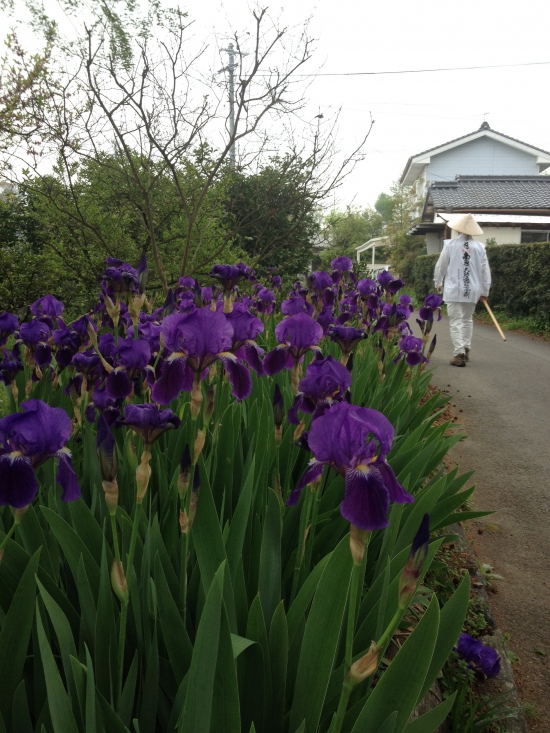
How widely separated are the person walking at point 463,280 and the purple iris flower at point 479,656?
5.88 meters

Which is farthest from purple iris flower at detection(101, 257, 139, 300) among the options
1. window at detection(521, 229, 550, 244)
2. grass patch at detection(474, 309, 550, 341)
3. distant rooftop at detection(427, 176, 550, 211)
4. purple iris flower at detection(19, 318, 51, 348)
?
window at detection(521, 229, 550, 244)

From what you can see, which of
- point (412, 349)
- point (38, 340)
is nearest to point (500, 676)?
point (412, 349)

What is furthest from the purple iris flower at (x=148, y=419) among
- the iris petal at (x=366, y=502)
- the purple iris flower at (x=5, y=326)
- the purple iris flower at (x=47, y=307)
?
the purple iris flower at (x=47, y=307)

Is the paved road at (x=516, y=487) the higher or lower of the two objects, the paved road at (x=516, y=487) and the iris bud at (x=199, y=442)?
the lower

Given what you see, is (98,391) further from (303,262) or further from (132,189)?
(303,262)

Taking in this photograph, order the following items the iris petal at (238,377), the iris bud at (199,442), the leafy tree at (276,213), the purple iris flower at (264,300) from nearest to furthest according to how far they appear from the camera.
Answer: the iris bud at (199,442) < the iris petal at (238,377) < the purple iris flower at (264,300) < the leafy tree at (276,213)

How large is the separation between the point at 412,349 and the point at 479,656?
1.86m

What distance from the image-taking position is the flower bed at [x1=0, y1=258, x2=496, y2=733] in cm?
92

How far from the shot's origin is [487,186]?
77.3 feet

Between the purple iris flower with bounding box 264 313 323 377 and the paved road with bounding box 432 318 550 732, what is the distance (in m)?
1.40

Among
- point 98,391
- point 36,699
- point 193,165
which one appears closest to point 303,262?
point 193,165

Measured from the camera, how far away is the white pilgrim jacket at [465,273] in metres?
7.38

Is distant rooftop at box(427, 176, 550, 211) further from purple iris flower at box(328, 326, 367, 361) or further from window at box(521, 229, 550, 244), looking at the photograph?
purple iris flower at box(328, 326, 367, 361)

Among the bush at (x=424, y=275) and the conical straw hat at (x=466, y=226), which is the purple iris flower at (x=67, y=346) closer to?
the conical straw hat at (x=466, y=226)
